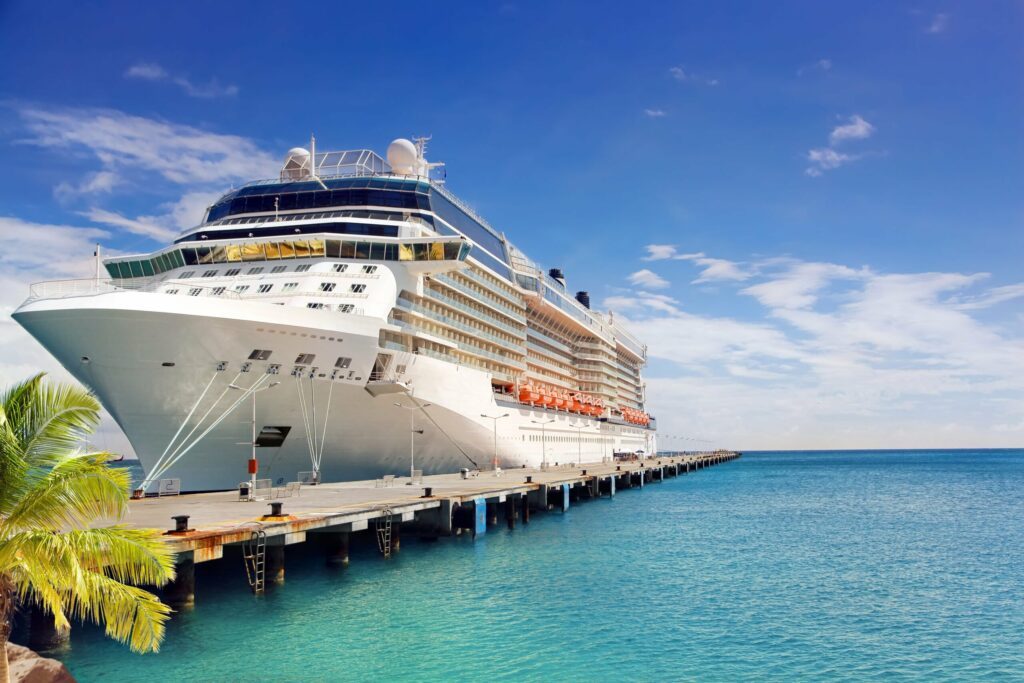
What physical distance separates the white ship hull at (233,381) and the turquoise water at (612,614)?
5.98m

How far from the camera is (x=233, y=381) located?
1127 inches

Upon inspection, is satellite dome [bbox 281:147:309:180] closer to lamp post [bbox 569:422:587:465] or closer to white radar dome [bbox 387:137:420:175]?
white radar dome [bbox 387:137:420:175]

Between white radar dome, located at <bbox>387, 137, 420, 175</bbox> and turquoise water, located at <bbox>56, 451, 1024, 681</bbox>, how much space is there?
1044 inches

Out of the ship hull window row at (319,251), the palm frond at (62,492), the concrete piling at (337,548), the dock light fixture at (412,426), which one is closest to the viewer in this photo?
the palm frond at (62,492)

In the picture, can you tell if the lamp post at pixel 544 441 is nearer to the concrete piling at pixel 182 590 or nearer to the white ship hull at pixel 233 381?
the white ship hull at pixel 233 381

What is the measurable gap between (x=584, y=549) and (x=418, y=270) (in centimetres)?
1642

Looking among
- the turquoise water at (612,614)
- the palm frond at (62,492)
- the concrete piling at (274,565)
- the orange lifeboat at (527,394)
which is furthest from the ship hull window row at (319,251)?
the palm frond at (62,492)

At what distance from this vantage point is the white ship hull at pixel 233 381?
26.4 metres

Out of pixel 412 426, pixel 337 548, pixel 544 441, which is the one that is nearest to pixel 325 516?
pixel 337 548

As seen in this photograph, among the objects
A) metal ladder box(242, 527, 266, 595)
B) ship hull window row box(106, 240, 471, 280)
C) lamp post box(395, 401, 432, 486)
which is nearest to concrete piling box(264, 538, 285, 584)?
metal ladder box(242, 527, 266, 595)

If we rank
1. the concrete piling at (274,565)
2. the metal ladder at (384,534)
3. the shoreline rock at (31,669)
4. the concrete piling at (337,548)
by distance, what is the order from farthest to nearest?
the metal ladder at (384,534) → the concrete piling at (337,548) → the concrete piling at (274,565) → the shoreline rock at (31,669)

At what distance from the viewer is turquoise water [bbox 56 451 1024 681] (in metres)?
15.5

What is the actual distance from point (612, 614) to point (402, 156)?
37632mm

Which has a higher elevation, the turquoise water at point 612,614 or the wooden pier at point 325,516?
the wooden pier at point 325,516
